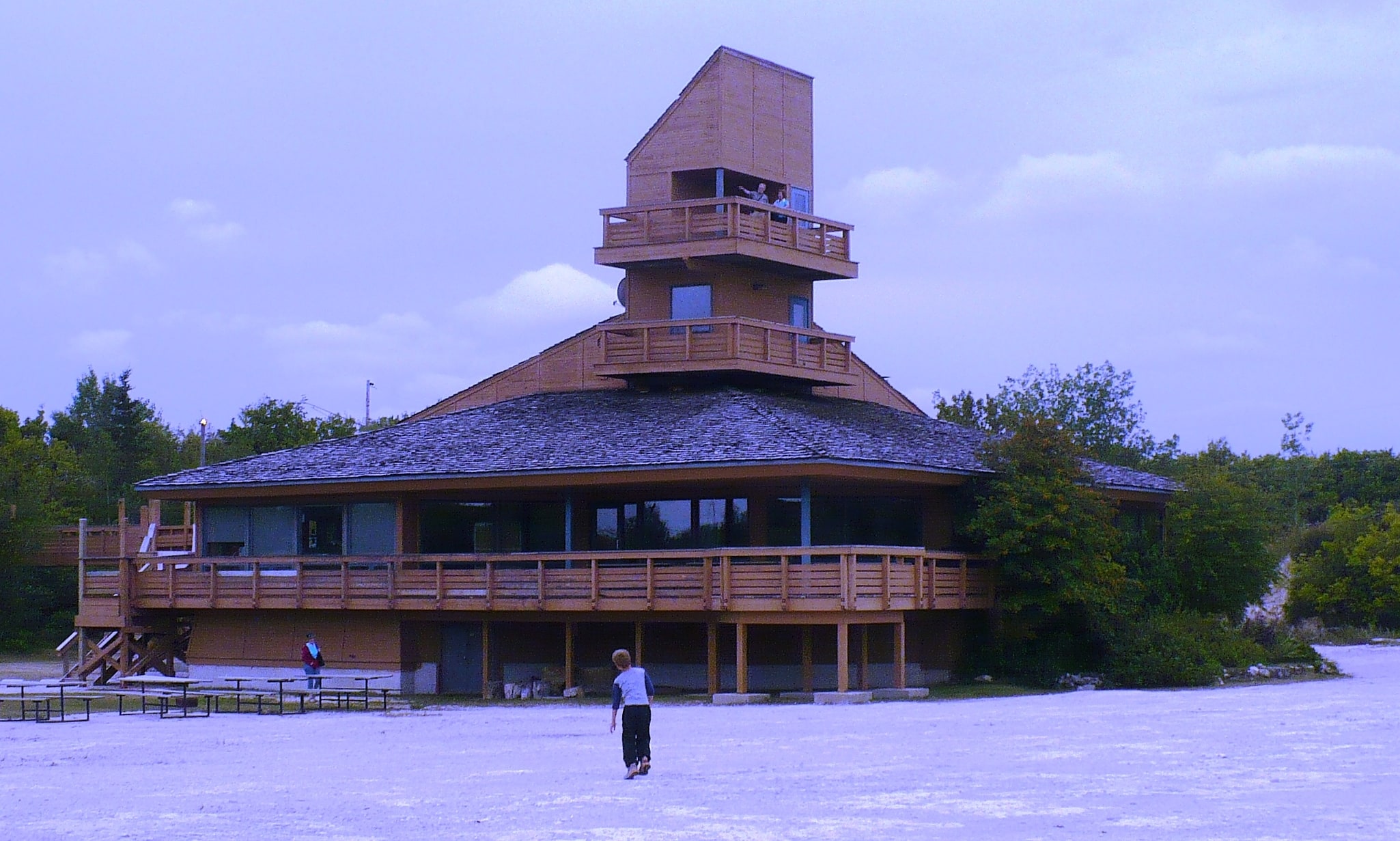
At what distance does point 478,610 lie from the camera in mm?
38000

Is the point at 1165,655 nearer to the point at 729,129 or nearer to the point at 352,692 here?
the point at 729,129

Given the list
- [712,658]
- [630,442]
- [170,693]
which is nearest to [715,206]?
[630,442]

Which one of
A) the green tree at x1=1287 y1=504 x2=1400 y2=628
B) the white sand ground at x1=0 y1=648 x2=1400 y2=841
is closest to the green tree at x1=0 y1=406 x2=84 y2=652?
the white sand ground at x1=0 y1=648 x2=1400 y2=841

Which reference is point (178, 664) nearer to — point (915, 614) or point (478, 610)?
point (478, 610)

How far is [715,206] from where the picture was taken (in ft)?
144

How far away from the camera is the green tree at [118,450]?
7912 centimetres

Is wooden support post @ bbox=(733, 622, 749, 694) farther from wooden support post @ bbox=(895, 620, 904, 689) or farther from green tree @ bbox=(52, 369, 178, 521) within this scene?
green tree @ bbox=(52, 369, 178, 521)

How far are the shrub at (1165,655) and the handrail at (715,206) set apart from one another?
13255 millimetres

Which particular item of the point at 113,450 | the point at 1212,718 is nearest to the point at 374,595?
the point at 1212,718

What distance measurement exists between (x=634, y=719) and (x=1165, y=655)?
66.9ft

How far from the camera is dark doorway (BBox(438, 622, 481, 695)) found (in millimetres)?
40156

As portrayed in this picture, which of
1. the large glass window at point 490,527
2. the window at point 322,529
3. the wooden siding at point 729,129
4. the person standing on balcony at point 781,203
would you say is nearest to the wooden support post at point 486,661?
the large glass window at point 490,527

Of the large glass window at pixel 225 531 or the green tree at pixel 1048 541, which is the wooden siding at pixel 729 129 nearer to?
the green tree at pixel 1048 541

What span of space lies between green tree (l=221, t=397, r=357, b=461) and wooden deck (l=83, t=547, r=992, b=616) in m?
39.9
